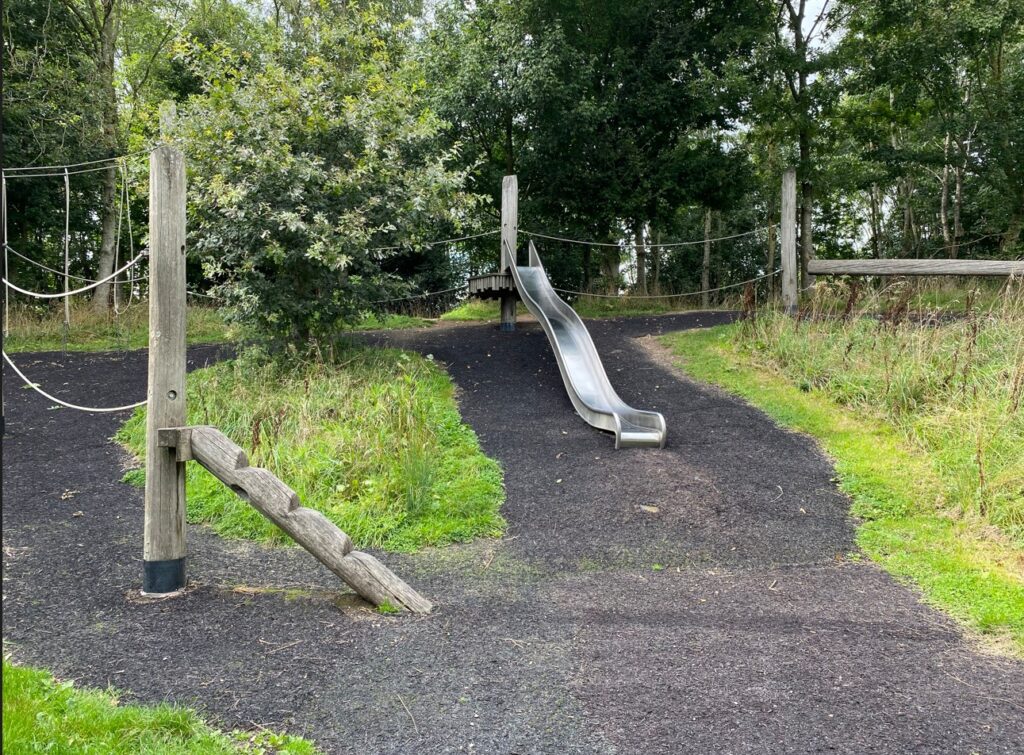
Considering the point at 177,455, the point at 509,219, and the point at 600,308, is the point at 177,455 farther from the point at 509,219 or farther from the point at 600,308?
the point at 600,308

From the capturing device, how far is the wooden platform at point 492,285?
40.3ft

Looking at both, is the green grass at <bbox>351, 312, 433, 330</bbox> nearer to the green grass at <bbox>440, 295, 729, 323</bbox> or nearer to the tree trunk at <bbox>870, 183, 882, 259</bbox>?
the green grass at <bbox>440, 295, 729, 323</bbox>

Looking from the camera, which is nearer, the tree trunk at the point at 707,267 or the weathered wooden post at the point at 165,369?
the weathered wooden post at the point at 165,369

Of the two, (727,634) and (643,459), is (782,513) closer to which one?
(643,459)

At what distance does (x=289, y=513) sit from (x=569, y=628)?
1510 mm

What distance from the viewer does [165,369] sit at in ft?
13.6

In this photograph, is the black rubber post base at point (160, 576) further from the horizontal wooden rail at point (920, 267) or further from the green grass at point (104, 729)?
the horizontal wooden rail at point (920, 267)

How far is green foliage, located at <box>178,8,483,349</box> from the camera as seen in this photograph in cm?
809

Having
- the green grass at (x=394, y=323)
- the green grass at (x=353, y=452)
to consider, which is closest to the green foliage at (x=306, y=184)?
the green grass at (x=353, y=452)

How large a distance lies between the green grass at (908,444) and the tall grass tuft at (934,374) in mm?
15

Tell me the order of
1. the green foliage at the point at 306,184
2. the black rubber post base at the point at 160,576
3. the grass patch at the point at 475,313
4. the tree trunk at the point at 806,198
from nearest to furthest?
the black rubber post base at the point at 160,576 → the green foliage at the point at 306,184 → the tree trunk at the point at 806,198 → the grass patch at the point at 475,313

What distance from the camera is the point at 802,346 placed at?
9.12 meters

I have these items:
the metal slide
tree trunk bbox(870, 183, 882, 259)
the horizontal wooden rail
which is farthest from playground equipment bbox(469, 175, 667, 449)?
tree trunk bbox(870, 183, 882, 259)

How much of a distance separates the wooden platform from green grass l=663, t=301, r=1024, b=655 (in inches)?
131
